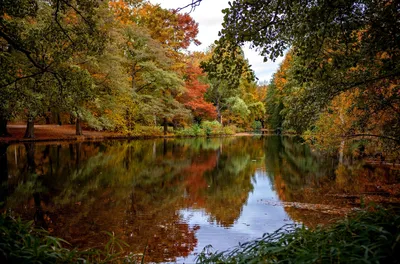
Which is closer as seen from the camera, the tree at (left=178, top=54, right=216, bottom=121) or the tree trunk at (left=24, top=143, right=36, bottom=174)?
the tree trunk at (left=24, top=143, right=36, bottom=174)

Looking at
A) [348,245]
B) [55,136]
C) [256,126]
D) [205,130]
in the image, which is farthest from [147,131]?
[256,126]

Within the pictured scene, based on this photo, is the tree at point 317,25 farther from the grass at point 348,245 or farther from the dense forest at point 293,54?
the grass at point 348,245

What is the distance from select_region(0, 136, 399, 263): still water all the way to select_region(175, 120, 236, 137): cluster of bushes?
17545mm

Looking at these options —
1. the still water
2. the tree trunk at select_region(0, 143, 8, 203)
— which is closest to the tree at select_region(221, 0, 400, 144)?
the still water

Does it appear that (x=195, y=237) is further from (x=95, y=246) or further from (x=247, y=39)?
(x=247, y=39)

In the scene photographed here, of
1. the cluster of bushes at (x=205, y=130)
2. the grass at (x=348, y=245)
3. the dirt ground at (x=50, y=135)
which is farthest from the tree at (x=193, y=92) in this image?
the grass at (x=348, y=245)

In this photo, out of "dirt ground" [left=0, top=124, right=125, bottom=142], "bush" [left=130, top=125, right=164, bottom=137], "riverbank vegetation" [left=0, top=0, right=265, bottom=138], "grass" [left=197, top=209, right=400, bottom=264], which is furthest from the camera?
"bush" [left=130, top=125, right=164, bottom=137]

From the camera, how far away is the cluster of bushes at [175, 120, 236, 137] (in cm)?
3269

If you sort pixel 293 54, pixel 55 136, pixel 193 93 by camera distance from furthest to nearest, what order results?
1. pixel 193 93
2. pixel 55 136
3. pixel 293 54

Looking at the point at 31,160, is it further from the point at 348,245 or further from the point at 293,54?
the point at 348,245

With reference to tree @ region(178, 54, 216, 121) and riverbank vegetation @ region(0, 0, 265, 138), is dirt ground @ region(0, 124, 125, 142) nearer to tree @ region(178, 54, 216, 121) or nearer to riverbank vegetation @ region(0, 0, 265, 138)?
riverbank vegetation @ region(0, 0, 265, 138)

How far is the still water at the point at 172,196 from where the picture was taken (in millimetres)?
5738

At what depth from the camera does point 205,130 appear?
116 feet

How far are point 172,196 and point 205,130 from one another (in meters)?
26.6
